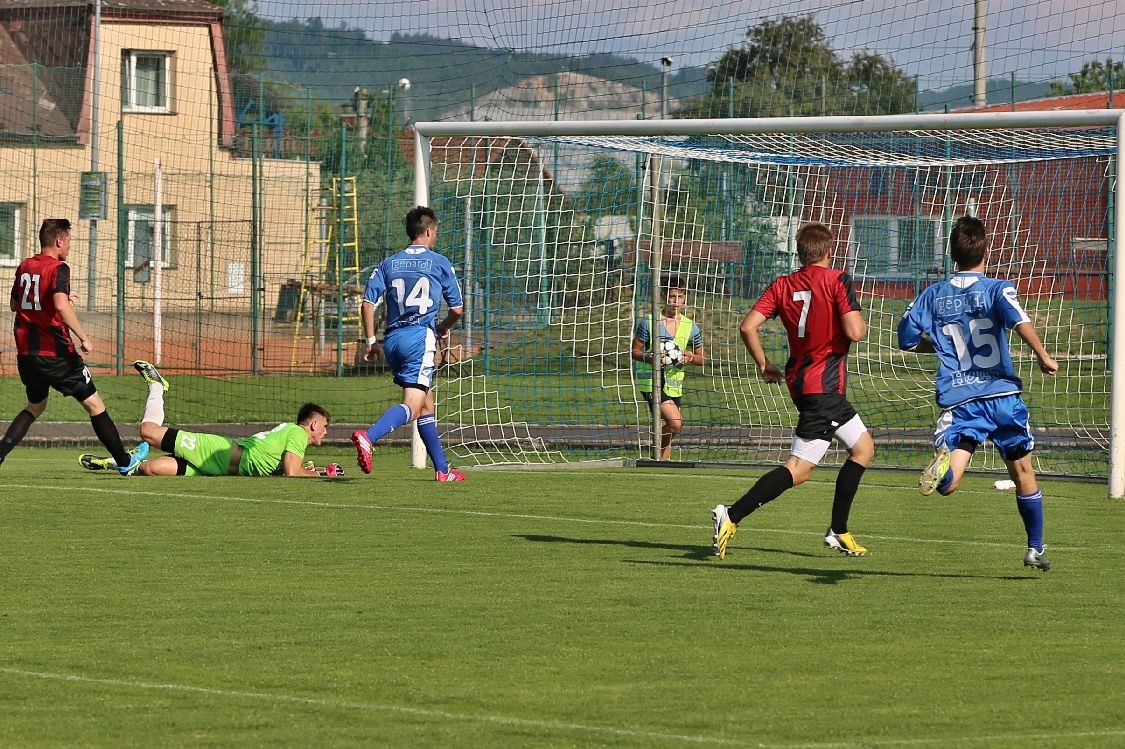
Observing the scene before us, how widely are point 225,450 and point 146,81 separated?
1315 centimetres

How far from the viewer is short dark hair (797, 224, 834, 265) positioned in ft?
26.9

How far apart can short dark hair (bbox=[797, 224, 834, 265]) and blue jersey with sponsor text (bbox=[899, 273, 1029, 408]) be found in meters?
0.60

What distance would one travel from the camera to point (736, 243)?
16.7 meters

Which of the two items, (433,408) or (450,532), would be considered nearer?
(450,532)

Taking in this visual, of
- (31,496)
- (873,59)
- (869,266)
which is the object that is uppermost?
(873,59)

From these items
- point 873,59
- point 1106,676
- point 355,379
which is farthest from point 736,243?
point 1106,676

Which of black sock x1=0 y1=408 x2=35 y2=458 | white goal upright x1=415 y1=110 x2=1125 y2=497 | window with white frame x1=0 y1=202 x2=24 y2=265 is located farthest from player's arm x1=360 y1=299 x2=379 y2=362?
window with white frame x1=0 y1=202 x2=24 y2=265

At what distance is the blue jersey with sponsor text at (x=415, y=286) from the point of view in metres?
11.5

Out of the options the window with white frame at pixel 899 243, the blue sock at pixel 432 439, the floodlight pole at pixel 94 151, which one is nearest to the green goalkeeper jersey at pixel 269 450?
the blue sock at pixel 432 439

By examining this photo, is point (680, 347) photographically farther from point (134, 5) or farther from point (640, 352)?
point (134, 5)

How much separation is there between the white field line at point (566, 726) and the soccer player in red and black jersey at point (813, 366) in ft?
10.9

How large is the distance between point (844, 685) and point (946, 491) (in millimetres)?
2498

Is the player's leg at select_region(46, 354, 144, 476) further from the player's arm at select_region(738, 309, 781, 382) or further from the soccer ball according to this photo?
the player's arm at select_region(738, 309, 781, 382)

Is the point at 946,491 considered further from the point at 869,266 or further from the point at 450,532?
the point at 869,266
